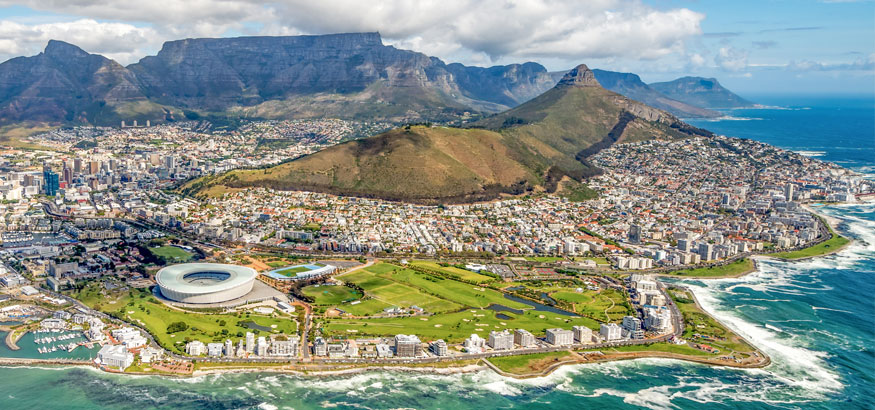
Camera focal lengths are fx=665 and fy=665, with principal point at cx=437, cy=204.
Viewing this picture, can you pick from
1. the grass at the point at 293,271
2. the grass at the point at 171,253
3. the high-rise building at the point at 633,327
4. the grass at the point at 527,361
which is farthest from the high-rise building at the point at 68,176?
the high-rise building at the point at 633,327

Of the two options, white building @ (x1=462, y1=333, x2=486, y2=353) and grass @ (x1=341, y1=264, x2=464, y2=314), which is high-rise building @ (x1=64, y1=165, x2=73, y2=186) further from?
white building @ (x1=462, y1=333, x2=486, y2=353)

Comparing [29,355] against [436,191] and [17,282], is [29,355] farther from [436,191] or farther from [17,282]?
[436,191]

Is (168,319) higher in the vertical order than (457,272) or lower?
lower

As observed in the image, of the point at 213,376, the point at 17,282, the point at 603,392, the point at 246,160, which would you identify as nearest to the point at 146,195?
the point at 246,160

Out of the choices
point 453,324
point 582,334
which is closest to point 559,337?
point 582,334

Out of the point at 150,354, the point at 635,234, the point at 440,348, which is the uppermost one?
the point at 635,234

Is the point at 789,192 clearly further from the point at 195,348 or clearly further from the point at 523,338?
the point at 195,348
